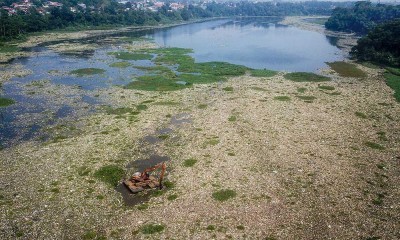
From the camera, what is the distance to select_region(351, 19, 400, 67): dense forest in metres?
72.0

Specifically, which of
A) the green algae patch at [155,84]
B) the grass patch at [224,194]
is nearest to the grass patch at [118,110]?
the green algae patch at [155,84]

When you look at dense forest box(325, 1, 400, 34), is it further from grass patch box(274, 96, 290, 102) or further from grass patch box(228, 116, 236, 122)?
grass patch box(228, 116, 236, 122)

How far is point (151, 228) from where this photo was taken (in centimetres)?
2005

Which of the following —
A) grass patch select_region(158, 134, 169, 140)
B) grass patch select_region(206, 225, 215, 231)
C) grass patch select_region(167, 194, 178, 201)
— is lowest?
grass patch select_region(206, 225, 215, 231)

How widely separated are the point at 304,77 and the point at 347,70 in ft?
44.1

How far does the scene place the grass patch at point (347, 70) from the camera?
6335 centimetres

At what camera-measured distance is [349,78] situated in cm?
6066

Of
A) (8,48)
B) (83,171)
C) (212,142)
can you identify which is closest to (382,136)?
(212,142)

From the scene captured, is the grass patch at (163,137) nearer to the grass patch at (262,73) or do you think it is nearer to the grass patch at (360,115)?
the grass patch at (360,115)

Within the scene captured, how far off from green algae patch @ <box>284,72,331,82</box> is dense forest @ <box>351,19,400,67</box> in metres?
20.9

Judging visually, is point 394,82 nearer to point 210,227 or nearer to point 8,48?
point 210,227

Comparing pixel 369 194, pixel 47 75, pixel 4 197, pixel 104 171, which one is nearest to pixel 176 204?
pixel 104 171

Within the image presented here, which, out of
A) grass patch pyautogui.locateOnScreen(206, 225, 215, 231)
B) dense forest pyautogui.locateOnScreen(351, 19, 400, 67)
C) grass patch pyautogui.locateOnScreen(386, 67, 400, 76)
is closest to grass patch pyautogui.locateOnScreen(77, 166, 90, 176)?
grass patch pyautogui.locateOnScreen(206, 225, 215, 231)

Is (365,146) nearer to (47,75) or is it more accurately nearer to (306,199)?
(306,199)
